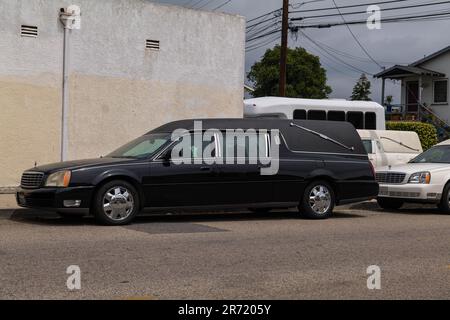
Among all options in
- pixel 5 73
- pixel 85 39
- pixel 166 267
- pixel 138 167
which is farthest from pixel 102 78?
pixel 166 267

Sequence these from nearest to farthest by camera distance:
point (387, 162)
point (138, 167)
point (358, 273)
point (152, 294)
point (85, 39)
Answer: point (152, 294) → point (358, 273) → point (138, 167) → point (85, 39) → point (387, 162)

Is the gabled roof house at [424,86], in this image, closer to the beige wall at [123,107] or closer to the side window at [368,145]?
the side window at [368,145]

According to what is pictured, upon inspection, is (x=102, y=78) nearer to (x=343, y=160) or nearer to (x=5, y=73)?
(x=5, y=73)

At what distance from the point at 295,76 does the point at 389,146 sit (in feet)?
111

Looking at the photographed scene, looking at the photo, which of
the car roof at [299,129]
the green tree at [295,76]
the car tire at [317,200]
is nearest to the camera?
the car roof at [299,129]

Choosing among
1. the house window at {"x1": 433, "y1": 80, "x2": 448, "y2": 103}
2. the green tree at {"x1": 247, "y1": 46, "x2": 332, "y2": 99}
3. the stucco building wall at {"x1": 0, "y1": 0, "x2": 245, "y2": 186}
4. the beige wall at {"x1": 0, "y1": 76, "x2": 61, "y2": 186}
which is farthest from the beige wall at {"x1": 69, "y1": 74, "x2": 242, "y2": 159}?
the green tree at {"x1": 247, "y1": 46, "x2": 332, "y2": 99}

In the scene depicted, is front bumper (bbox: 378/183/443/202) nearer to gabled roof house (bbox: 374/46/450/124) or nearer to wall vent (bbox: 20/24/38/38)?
wall vent (bbox: 20/24/38/38)

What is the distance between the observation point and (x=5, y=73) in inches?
633

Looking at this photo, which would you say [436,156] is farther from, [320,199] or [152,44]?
[152,44]

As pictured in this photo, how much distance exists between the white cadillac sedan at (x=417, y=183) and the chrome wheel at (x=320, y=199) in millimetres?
2457

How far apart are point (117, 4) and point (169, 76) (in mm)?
2335

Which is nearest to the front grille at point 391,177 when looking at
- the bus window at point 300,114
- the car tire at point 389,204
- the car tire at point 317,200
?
the car tire at point 389,204

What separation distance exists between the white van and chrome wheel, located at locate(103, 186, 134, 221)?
8978 mm

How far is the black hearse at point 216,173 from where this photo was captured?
1103 centimetres
